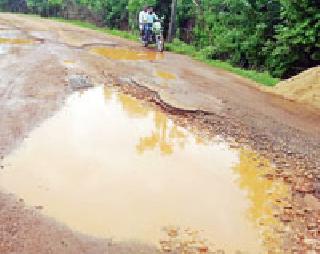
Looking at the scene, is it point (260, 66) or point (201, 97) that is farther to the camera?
point (260, 66)

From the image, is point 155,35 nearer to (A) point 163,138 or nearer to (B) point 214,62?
(B) point 214,62

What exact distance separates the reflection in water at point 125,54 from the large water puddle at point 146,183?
716 cm

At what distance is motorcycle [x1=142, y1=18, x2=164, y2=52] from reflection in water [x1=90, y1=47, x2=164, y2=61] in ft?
2.43

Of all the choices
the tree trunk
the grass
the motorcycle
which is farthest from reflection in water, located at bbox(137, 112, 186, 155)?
the tree trunk

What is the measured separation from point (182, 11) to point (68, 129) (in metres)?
15.4

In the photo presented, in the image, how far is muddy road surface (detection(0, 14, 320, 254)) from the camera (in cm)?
560

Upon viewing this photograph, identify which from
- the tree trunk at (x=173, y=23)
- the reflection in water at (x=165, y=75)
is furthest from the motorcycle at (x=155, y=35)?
the reflection in water at (x=165, y=75)

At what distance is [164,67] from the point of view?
1532 cm

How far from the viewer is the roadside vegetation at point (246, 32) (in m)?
14.9

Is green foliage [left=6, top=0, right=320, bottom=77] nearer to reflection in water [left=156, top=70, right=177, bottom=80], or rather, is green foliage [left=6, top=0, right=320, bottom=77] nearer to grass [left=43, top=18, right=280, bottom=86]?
grass [left=43, top=18, right=280, bottom=86]

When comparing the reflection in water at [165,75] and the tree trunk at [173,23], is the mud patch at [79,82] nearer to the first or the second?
the reflection in water at [165,75]

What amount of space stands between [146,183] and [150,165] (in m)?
0.70

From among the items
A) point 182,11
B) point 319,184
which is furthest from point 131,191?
point 182,11

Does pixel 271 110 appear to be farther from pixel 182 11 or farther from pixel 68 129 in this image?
pixel 182 11
